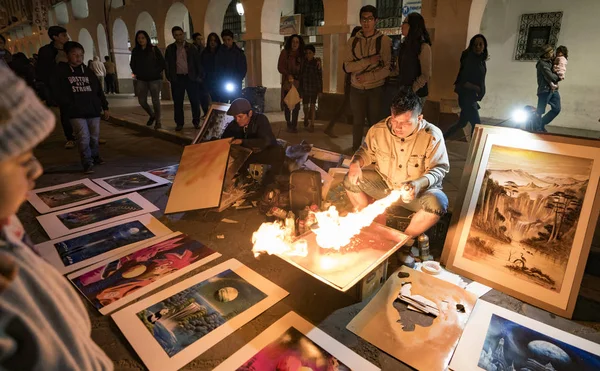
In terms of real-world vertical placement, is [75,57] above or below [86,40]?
below

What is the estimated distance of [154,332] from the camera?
7.24 ft

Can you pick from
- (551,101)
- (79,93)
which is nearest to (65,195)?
(79,93)

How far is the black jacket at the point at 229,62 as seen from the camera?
720 centimetres

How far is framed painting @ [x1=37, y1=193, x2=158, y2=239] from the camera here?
12.0 feet

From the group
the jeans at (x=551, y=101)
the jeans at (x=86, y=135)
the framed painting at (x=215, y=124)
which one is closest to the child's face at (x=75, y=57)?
the jeans at (x=86, y=135)

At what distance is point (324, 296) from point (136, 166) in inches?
189

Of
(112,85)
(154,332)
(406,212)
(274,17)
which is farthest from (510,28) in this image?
(112,85)

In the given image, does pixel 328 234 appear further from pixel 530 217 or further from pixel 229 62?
pixel 229 62

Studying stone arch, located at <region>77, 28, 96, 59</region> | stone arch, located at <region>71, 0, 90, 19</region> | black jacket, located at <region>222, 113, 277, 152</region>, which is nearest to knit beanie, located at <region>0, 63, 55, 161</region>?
black jacket, located at <region>222, 113, 277, 152</region>

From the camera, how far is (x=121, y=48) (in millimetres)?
17312

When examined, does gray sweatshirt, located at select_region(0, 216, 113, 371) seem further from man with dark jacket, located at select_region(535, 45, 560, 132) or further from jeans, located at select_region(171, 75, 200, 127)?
man with dark jacket, located at select_region(535, 45, 560, 132)

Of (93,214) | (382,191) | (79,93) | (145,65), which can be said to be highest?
(145,65)

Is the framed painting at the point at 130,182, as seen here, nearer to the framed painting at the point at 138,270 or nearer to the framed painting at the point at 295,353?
the framed painting at the point at 138,270

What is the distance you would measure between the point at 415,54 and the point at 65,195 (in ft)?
16.6
